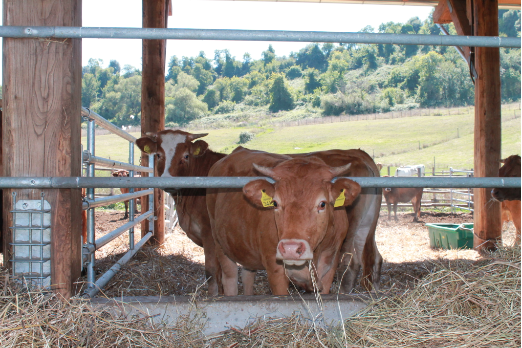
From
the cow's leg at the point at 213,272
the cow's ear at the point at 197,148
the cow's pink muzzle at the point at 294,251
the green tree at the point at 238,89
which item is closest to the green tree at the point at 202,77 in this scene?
the green tree at the point at 238,89

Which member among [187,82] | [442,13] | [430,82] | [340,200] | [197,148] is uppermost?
[187,82]

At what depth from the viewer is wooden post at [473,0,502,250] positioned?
6.73 m

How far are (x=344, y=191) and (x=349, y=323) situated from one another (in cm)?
82

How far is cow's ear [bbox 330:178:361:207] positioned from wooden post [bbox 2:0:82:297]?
1.52 metres

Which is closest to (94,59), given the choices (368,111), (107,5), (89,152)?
(107,5)

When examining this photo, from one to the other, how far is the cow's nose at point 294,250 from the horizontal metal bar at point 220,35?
1.08 meters

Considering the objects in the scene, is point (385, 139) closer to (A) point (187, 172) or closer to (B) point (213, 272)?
(A) point (187, 172)

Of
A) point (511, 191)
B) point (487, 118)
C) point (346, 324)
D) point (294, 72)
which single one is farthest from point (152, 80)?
point (294, 72)

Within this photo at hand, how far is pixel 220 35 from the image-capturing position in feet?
6.74

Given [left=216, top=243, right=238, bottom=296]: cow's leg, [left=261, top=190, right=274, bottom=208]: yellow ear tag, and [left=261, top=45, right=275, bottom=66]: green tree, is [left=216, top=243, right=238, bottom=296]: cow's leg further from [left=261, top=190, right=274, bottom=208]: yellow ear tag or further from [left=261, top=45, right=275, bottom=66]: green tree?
[left=261, top=45, right=275, bottom=66]: green tree

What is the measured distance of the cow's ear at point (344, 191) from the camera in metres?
2.47

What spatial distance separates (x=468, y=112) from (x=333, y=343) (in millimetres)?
53540

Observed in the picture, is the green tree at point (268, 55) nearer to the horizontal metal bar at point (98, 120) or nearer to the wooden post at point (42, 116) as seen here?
the horizontal metal bar at point (98, 120)

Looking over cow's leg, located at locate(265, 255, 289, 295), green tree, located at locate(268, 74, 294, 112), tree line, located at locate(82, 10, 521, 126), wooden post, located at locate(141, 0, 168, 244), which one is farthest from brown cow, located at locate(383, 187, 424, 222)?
green tree, located at locate(268, 74, 294, 112)
